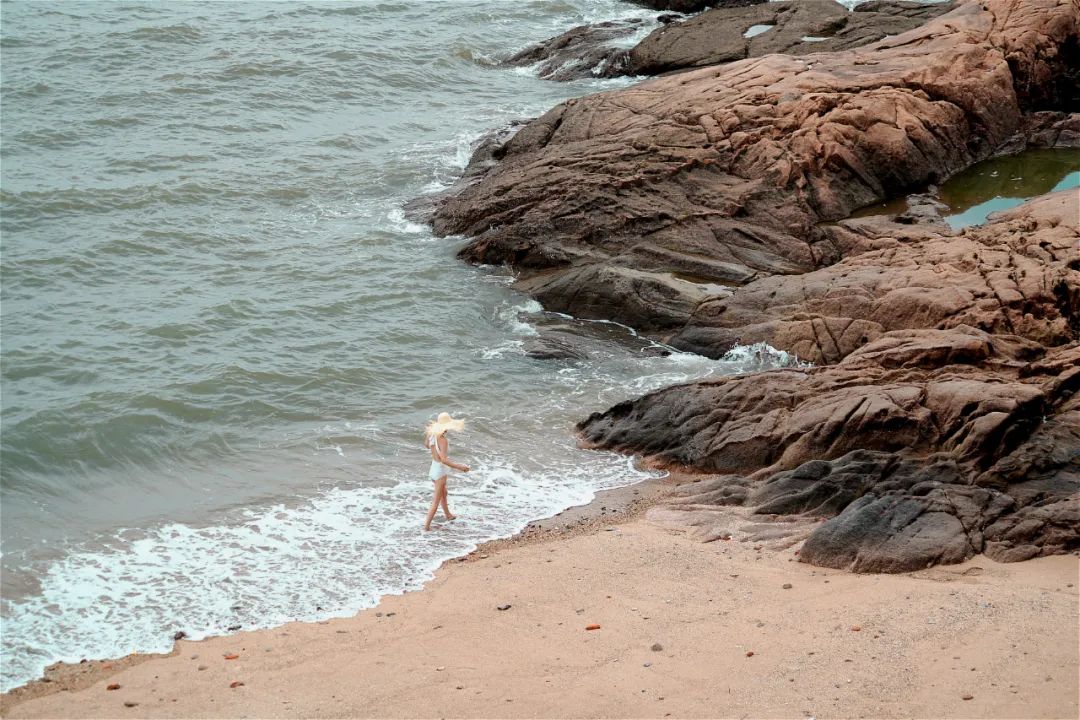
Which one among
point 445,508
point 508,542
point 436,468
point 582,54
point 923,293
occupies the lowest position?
point 508,542

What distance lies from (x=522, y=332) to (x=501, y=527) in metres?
5.04

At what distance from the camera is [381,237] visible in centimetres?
1908

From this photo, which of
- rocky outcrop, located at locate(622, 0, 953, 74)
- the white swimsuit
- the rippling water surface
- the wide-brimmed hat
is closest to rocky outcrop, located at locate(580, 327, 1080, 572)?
the rippling water surface

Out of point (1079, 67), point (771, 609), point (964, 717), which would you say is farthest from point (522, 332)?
point (1079, 67)

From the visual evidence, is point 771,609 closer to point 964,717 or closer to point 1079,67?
point 964,717

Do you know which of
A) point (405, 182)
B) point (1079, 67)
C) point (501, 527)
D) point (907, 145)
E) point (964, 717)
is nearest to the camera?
point (964, 717)

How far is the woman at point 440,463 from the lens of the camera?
11.2 metres

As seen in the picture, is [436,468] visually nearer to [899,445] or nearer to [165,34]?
[899,445]

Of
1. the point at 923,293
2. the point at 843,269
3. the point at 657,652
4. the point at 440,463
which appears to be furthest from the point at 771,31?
the point at 657,652

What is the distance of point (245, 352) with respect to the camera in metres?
15.1

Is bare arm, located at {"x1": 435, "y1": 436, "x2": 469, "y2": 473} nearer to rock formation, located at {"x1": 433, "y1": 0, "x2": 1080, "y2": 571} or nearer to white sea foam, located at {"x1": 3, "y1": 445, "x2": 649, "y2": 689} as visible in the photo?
white sea foam, located at {"x1": 3, "y1": 445, "x2": 649, "y2": 689}

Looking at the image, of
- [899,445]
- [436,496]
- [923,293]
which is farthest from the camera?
[923,293]

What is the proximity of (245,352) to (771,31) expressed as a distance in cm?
1420

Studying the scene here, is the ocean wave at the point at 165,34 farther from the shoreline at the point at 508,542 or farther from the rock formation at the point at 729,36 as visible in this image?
→ the shoreline at the point at 508,542
